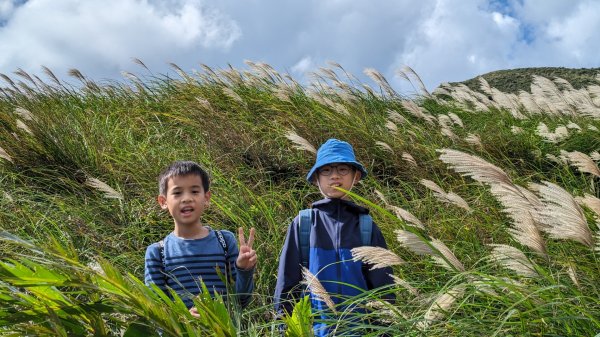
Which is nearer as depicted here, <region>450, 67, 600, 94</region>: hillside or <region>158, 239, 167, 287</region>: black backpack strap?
<region>158, 239, 167, 287</region>: black backpack strap

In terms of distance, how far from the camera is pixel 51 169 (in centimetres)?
595

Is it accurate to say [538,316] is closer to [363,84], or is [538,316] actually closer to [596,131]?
[596,131]

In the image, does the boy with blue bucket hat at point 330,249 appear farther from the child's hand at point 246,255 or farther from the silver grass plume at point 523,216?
the silver grass plume at point 523,216

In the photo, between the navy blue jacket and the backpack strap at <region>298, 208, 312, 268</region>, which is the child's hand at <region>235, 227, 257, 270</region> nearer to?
the navy blue jacket

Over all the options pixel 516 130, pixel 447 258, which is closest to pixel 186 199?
pixel 447 258

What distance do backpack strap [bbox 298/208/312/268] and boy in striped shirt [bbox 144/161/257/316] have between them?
0.73 feet

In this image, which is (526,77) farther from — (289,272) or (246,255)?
(246,255)

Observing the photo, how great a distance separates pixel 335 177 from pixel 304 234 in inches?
12.4

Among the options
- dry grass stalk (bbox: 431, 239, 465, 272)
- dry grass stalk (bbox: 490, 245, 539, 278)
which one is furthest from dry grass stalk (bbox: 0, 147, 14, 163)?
dry grass stalk (bbox: 490, 245, 539, 278)

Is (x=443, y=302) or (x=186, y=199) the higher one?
(x=186, y=199)

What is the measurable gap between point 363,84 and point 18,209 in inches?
150

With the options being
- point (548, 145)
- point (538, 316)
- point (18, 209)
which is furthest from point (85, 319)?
point (548, 145)

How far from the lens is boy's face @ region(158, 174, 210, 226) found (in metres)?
3.14

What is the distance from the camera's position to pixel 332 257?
304 cm
